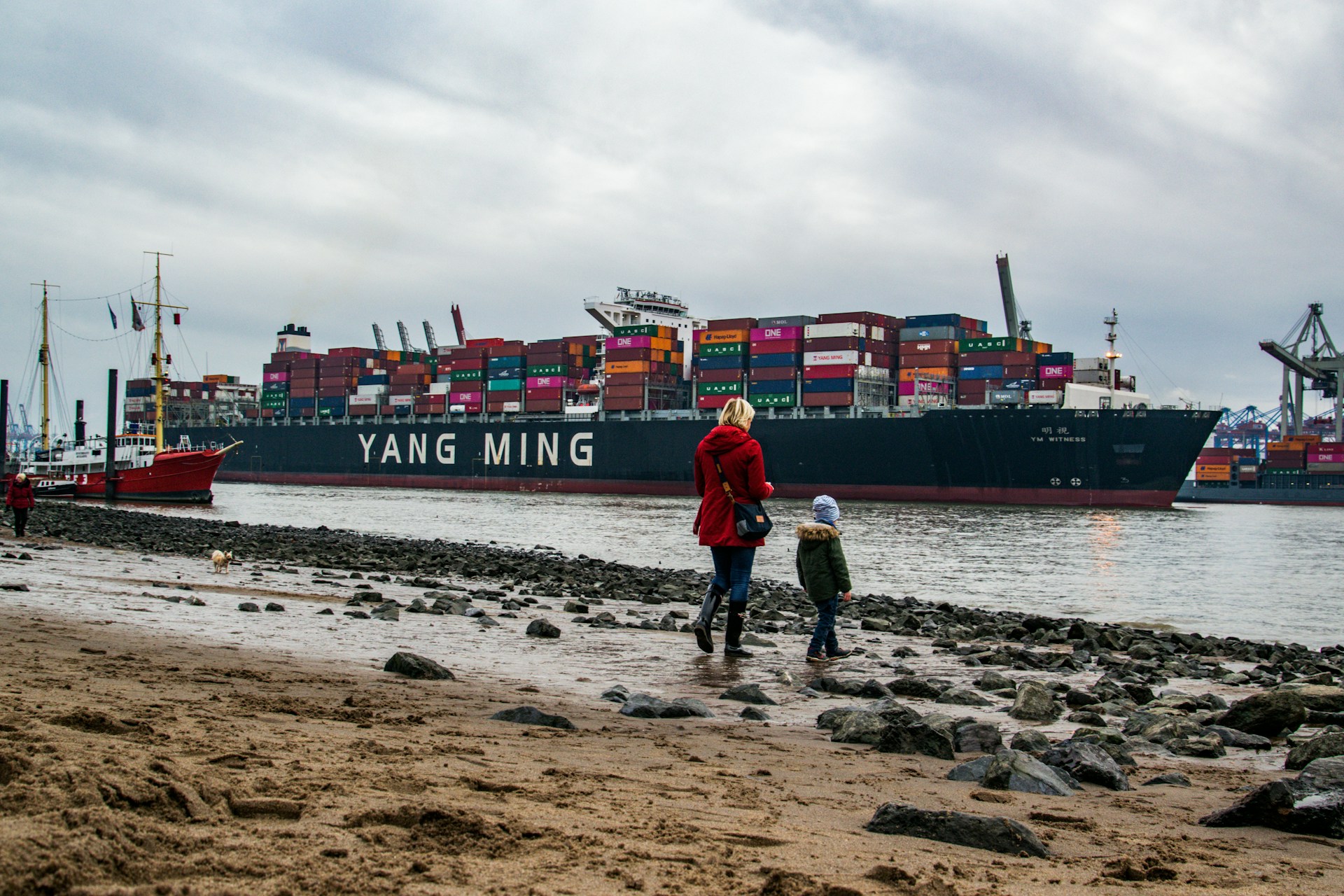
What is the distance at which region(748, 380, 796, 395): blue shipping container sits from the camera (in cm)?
5000

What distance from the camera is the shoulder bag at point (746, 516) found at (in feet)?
22.6

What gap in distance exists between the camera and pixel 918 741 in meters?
4.41

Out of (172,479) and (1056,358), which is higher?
(1056,358)

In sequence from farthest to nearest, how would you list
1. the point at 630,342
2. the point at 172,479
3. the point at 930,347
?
the point at 630,342, the point at 930,347, the point at 172,479

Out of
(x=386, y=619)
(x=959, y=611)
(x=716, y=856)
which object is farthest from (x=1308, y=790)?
(x=959, y=611)

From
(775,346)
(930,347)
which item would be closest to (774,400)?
(775,346)

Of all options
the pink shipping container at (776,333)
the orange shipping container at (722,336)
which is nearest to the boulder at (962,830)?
the pink shipping container at (776,333)

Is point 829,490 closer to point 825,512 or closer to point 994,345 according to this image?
point 994,345

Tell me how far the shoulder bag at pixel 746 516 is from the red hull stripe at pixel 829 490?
3919cm

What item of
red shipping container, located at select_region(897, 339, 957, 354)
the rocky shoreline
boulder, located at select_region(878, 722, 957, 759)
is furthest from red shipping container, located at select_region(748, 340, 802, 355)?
boulder, located at select_region(878, 722, 957, 759)

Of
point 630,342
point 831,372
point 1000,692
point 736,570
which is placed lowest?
point 1000,692

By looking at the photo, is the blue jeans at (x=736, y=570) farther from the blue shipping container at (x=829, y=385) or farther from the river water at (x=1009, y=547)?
the blue shipping container at (x=829, y=385)

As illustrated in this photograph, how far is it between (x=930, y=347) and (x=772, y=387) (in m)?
7.82

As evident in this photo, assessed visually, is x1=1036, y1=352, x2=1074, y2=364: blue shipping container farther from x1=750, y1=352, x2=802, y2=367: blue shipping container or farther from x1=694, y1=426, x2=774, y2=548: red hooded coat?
x1=694, y1=426, x2=774, y2=548: red hooded coat
